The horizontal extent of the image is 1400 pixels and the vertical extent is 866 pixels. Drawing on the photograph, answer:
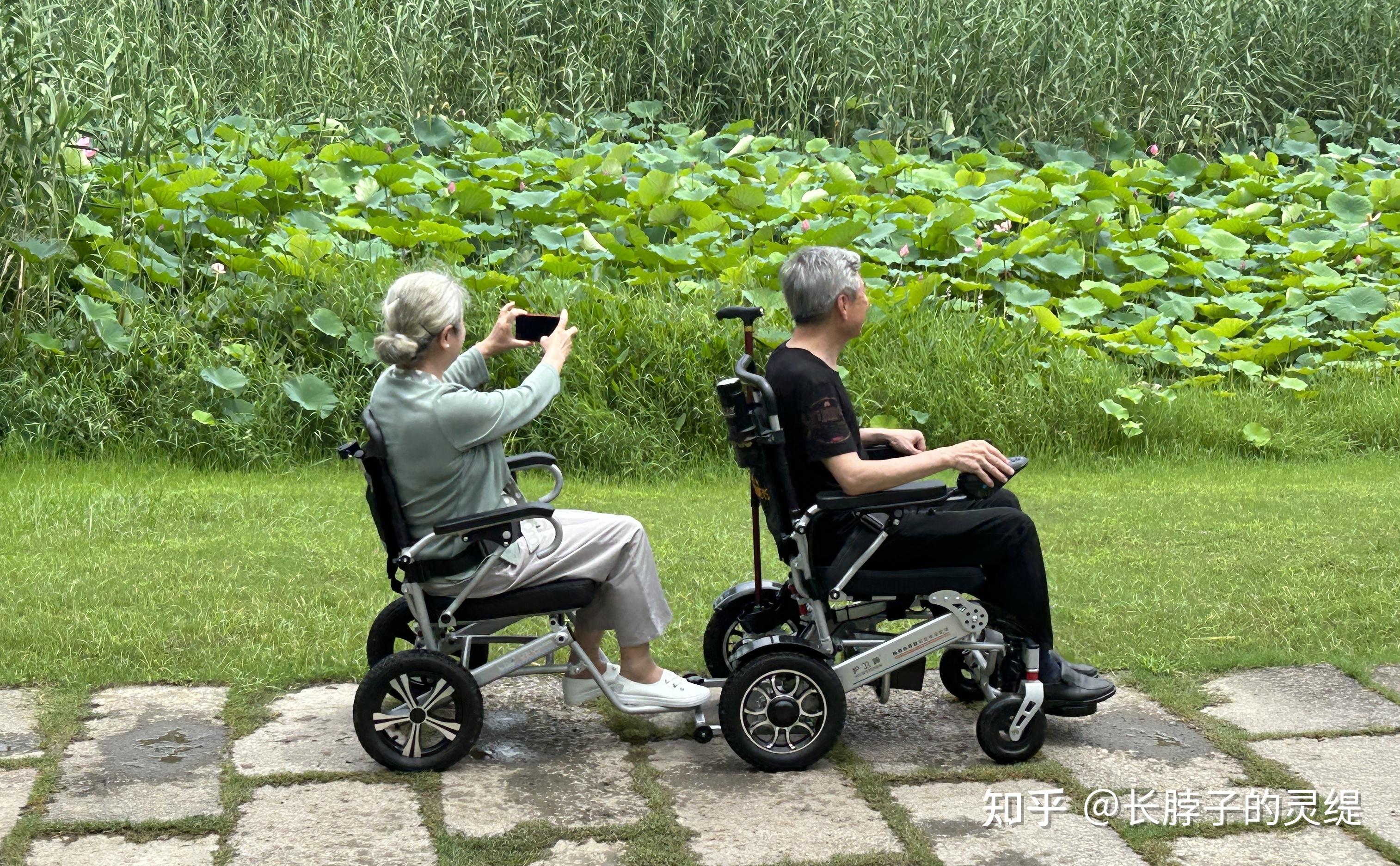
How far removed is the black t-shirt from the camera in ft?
11.8

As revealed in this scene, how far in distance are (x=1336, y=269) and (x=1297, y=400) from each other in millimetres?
1624

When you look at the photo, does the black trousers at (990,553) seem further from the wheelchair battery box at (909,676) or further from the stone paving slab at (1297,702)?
the stone paving slab at (1297,702)

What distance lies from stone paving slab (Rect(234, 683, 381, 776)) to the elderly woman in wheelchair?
0.16 m

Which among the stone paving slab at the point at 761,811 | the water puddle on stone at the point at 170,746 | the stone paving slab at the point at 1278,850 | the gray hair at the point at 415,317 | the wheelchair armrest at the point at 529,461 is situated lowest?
the stone paving slab at the point at 1278,850

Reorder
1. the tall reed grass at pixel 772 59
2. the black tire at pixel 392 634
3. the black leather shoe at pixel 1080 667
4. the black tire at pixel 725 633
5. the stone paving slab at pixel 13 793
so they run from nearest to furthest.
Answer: the stone paving slab at pixel 13 793, the black leather shoe at pixel 1080 667, the black tire at pixel 392 634, the black tire at pixel 725 633, the tall reed grass at pixel 772 59

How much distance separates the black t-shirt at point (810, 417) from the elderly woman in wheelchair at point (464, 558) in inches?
15.8

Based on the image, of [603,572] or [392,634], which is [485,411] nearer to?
[603,572]

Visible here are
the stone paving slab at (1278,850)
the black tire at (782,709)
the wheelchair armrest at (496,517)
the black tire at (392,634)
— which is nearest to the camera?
the stone paving slab at (1278,850)

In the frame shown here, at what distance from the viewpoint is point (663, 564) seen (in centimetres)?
549

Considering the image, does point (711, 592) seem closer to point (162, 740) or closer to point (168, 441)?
point (162, 740)

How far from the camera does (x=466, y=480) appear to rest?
361cm

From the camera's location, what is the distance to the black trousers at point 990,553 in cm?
358

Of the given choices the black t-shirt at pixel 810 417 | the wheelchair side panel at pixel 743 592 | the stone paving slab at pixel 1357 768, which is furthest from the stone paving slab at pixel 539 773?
the stone paving slab at pixel 1357 768

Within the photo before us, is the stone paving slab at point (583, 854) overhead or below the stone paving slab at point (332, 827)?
below
